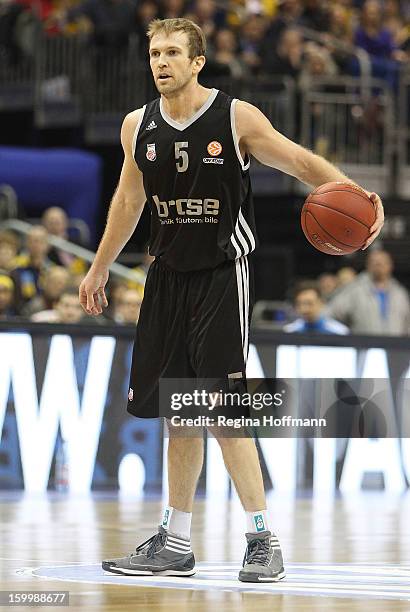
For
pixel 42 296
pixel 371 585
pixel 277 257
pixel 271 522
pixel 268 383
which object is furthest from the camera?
pixel 277 257

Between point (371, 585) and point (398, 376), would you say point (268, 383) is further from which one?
point (371, 585)

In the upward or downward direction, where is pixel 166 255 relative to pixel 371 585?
upward

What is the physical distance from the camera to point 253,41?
20.0 metres

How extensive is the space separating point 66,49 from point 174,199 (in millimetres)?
13470

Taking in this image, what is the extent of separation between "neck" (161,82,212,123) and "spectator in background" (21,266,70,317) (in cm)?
687

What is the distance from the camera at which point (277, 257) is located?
769 inches

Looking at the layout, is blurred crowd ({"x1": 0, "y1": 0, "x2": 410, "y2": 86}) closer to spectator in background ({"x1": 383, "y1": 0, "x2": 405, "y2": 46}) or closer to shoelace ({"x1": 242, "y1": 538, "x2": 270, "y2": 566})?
spectator in background ({"x1": 383, "y1": 0, "x2": 405, "y2": 46})

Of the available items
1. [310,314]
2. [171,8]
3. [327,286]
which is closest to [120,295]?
[310,314]

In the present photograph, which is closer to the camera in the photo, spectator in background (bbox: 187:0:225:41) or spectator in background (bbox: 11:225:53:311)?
spectator in background (bbox: 11:225:53:311)

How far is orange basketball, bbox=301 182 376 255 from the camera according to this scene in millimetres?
6836

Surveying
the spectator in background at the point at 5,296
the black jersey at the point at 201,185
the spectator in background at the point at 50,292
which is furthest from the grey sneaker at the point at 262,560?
the spectator in background at the point at 50,292

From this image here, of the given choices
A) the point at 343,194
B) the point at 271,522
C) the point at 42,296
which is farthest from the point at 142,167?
the point at 42,296

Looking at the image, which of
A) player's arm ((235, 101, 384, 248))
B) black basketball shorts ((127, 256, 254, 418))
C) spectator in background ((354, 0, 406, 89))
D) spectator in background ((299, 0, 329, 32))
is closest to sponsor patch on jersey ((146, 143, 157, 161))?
player's arm ((235, 101, 384, 248))

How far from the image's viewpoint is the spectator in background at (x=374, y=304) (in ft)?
50.5
